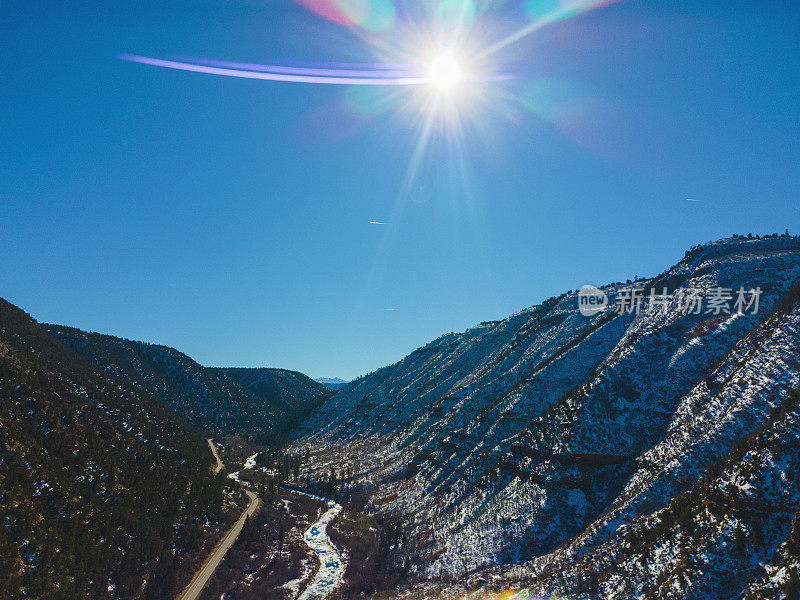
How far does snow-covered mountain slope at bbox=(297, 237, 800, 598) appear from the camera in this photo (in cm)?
2798

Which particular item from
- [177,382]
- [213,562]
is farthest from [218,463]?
[177,382]

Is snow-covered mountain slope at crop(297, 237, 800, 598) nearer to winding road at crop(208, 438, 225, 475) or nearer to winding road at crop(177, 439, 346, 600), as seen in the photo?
winding road at crop(177, 439, 346, 600)

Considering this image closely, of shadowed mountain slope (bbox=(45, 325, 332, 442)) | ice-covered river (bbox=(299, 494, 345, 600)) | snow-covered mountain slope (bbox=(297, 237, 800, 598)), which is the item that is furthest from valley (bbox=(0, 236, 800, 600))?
shadowed mountain slope (bbox=(45, 325, 332, 442))

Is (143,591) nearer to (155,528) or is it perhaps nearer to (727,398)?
(155,528)

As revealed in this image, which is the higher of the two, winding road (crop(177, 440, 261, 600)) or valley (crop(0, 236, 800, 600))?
valley (crop(0, 236, 800, 600))

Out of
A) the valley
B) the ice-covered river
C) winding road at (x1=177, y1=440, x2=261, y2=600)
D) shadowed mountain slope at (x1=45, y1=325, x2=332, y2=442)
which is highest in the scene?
shadowed mountain slope at (x1=45, y1=325, x2=332, y2=442)

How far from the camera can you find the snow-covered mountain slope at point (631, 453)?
1102 inches

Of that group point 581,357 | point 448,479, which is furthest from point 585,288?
point 448,479

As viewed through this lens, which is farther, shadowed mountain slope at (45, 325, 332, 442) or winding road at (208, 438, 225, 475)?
shadowed mountain slope at (45, 325, 332, 442)

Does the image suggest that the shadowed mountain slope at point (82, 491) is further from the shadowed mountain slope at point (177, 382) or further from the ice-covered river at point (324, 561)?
Result: the shadowed mountain slope at point (177, 382)

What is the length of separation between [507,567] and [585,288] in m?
95.8

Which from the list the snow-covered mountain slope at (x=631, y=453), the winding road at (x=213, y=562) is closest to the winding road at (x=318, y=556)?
the winding road at (x=213, y=562)

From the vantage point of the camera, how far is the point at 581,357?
72000mm

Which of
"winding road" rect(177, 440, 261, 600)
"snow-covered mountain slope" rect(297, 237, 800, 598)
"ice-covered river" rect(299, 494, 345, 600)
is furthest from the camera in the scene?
"ice-covered river" rect(299, 494, 345, 600)
